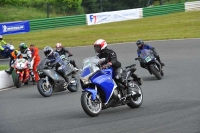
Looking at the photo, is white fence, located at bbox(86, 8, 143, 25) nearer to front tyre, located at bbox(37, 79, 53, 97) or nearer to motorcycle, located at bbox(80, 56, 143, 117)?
front tyre, located at bbox(37, 79, 53, 97)

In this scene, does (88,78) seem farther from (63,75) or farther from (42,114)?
(63,75)

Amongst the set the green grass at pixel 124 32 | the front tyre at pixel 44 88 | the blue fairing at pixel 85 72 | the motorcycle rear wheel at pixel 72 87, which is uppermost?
the blue fairing at pixel 85 72

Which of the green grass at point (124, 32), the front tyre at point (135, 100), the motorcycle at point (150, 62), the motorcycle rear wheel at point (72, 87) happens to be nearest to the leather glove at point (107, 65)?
the front tyre at point (135, 100)

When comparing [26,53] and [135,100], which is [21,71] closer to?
[26,53]

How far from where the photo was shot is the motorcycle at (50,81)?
15602mm

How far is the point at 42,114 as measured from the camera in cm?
1188

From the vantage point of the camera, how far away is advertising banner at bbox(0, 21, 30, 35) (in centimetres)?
3831

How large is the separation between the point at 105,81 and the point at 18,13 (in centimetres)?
3867

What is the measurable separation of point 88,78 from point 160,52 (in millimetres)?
16207

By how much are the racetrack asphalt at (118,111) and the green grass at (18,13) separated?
28764 mm

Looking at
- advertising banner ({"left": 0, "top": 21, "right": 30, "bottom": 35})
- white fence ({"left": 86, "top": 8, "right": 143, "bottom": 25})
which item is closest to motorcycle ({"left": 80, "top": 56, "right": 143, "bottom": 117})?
advertising banner ({"left": 0, "top": 21, "right": 30, "bottom": 35})

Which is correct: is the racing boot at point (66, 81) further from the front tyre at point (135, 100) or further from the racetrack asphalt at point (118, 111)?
the front tyre at point (135, 100)

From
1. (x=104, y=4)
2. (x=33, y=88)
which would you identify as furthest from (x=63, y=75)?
(x=104, y=4)

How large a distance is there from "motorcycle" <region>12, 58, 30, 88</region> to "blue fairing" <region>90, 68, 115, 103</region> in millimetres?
7949
